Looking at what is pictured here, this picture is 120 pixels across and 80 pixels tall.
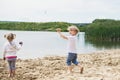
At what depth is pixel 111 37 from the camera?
6394 cm

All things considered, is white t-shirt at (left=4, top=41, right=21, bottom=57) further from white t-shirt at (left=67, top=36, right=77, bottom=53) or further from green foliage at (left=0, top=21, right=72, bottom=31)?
green foliage at (left=0, top=21, right=72, bottom=31)

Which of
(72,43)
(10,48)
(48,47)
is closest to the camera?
(10,48)

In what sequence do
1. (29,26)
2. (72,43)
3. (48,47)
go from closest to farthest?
(72,43) < (48,47) < (29,26)

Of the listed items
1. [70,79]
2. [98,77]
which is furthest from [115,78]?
[70,79]

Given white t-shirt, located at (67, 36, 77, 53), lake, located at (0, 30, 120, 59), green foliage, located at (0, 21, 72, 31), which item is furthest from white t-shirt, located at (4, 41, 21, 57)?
green foliage, located at (0, 21, 72, 31)

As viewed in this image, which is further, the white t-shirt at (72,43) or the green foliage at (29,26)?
the green foliage at (29,26)

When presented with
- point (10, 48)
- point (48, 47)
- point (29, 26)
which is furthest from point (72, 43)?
point (29, 26)

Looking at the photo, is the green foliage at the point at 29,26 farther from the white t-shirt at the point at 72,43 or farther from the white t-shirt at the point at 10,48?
the white t-shirt at the point at 10,48

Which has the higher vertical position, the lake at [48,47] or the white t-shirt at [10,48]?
the white t-shirt at [10,48]

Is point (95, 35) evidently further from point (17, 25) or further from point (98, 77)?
point (17, 25)

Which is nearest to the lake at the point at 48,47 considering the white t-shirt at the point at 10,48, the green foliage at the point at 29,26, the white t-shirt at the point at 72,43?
the white t-shirt at the point at 72,43

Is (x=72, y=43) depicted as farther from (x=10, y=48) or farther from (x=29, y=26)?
(x=29, y=26)

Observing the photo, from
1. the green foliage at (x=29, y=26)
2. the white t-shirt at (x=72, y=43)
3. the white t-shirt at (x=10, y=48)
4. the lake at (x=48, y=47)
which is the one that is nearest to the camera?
the white t-shirt at (x=10, y=48)

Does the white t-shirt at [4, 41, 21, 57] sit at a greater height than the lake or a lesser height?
greater
